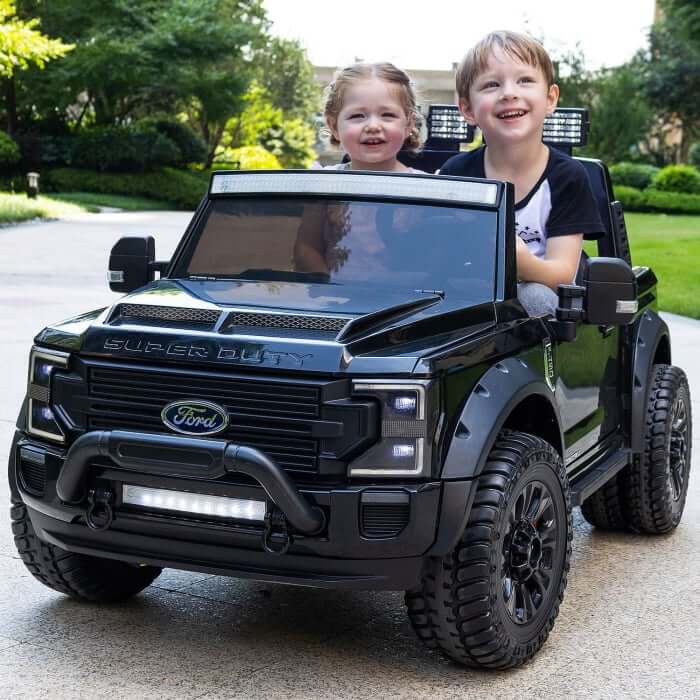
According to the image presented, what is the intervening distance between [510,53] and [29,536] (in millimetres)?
2529

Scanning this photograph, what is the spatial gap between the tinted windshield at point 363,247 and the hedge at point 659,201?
4032 cm

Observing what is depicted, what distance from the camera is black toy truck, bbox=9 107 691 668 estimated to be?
150 inches

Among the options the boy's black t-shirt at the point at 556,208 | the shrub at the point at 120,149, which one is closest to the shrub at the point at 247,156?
the shrub at the point at 120,149

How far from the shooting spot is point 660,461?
231 inches

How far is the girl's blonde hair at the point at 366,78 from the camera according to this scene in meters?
5.21

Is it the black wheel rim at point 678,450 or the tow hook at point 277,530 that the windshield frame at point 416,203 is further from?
the black wheel rim at point 678,450

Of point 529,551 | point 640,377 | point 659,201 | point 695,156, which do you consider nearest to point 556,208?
point 640,377

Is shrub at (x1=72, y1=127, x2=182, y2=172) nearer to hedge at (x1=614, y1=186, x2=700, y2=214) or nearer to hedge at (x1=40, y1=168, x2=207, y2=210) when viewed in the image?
hedge at (x1=40, y1=168, x2=207, y2=210)

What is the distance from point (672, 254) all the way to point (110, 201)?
21.3 metres

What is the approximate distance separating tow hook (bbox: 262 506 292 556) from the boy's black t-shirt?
175cm

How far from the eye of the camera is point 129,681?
4.11 m

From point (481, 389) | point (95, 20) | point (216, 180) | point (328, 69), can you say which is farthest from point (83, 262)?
point (328, 69)

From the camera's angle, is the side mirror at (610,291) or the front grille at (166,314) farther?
the side mirror at (610,291)

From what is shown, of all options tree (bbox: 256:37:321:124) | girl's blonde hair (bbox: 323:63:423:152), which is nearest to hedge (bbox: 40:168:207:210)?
tree (bbox: 256:37:321:124)
